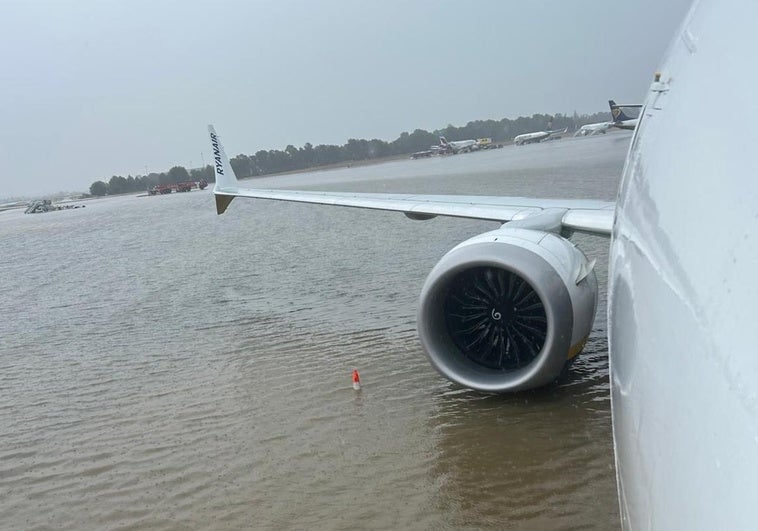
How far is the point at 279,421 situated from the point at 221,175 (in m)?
8.01

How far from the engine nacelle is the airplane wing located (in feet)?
2.45

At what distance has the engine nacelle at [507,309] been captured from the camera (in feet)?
18.9

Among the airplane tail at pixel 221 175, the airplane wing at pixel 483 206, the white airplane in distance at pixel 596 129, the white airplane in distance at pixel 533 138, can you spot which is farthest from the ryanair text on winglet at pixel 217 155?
the white airplane in distance at pixel 533 138

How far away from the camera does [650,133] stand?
290cm

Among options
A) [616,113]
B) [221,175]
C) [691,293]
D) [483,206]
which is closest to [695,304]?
[691,293]

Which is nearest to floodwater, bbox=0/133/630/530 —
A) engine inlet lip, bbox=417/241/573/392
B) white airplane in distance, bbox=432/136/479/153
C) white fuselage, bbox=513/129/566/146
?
engine inlet lip, bbox=417/241/573/392

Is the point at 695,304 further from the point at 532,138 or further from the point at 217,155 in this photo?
the point at 532,138

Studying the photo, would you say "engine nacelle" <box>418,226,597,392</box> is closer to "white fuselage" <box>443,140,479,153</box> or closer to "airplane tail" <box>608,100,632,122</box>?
"airplane tail" <box>608,100,632,122</box>

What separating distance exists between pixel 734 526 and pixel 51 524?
557cm

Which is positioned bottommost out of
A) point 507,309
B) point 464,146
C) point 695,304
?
point 464,146

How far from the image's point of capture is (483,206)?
897 centimetres

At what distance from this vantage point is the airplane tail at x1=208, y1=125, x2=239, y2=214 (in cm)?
1348

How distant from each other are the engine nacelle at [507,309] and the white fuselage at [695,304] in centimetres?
300

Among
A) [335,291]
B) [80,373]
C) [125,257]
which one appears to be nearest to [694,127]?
→ [80,373]
